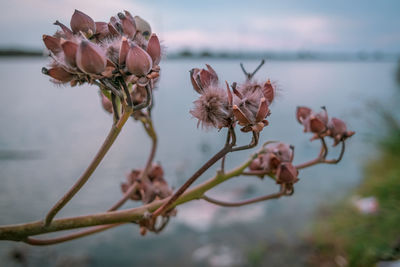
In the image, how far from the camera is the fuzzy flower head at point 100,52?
513 mm

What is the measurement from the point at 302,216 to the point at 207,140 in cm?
493

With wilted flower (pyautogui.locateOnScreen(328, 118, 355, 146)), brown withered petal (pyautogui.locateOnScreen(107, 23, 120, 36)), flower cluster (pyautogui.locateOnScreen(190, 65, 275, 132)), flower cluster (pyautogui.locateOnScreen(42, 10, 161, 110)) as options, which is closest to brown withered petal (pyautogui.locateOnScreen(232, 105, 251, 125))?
flower cluster (pyautogui.locateOnScreen(190, 65, 275, 132))

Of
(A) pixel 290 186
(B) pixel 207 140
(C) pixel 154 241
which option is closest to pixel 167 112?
(B) pixel 207 140

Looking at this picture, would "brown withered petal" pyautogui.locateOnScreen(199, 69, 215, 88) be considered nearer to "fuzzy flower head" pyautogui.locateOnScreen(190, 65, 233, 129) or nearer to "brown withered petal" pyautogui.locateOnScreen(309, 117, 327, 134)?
"fuzzy flower head" pyautogui.locateOnScreen(190, 65, 233, 129)

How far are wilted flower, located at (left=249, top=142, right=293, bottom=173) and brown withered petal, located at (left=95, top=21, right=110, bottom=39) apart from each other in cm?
37

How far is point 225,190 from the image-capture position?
31.6 feet

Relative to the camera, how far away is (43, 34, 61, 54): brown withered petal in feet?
1.81

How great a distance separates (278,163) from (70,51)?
42 centimetres

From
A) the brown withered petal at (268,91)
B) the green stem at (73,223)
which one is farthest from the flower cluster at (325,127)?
the green stem at (73,223)

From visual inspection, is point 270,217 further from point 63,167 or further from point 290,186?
point 290,186

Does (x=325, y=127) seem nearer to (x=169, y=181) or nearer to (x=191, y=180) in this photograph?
(x=191, y=180)

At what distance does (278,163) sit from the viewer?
72 centimetres

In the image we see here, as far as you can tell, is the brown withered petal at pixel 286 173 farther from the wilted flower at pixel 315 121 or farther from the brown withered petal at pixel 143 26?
the brown withered petal at pixel 143 26

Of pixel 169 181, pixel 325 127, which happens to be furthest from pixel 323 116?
pixel 169 181
